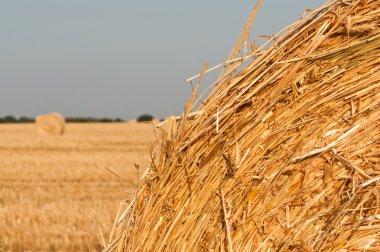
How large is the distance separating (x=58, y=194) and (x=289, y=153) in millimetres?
6530

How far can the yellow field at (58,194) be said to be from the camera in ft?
19.4

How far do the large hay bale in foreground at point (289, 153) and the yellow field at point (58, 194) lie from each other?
12.3 inches

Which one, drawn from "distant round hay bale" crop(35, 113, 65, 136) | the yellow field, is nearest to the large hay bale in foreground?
the yellow field

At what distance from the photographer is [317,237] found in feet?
9.21

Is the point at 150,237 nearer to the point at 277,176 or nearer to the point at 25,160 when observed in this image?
the point at 277,176

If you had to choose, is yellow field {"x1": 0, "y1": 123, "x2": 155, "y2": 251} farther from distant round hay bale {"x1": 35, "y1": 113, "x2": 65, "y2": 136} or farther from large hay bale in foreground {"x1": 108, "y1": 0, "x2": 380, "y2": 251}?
distant round hay bale {"x1": 35, "y1": 113, "x2": 65, "y2": 136}

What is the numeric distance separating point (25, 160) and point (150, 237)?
11536 millimetres

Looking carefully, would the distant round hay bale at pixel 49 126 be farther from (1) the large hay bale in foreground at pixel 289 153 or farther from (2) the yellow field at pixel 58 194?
(1) the large hay bale in foreground at pixel 289 153

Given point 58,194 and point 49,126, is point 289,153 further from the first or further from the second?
point 49,126

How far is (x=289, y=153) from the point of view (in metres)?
2.83

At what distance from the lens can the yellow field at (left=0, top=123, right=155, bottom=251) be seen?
592 centimetres

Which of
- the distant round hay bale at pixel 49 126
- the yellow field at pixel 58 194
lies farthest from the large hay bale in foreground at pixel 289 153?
the distant round hay bale at pixel 49 126

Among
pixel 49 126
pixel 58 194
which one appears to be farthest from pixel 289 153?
pixel 49 126

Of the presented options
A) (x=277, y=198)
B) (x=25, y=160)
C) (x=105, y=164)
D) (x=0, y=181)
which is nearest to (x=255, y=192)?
(x=277, y=198)
